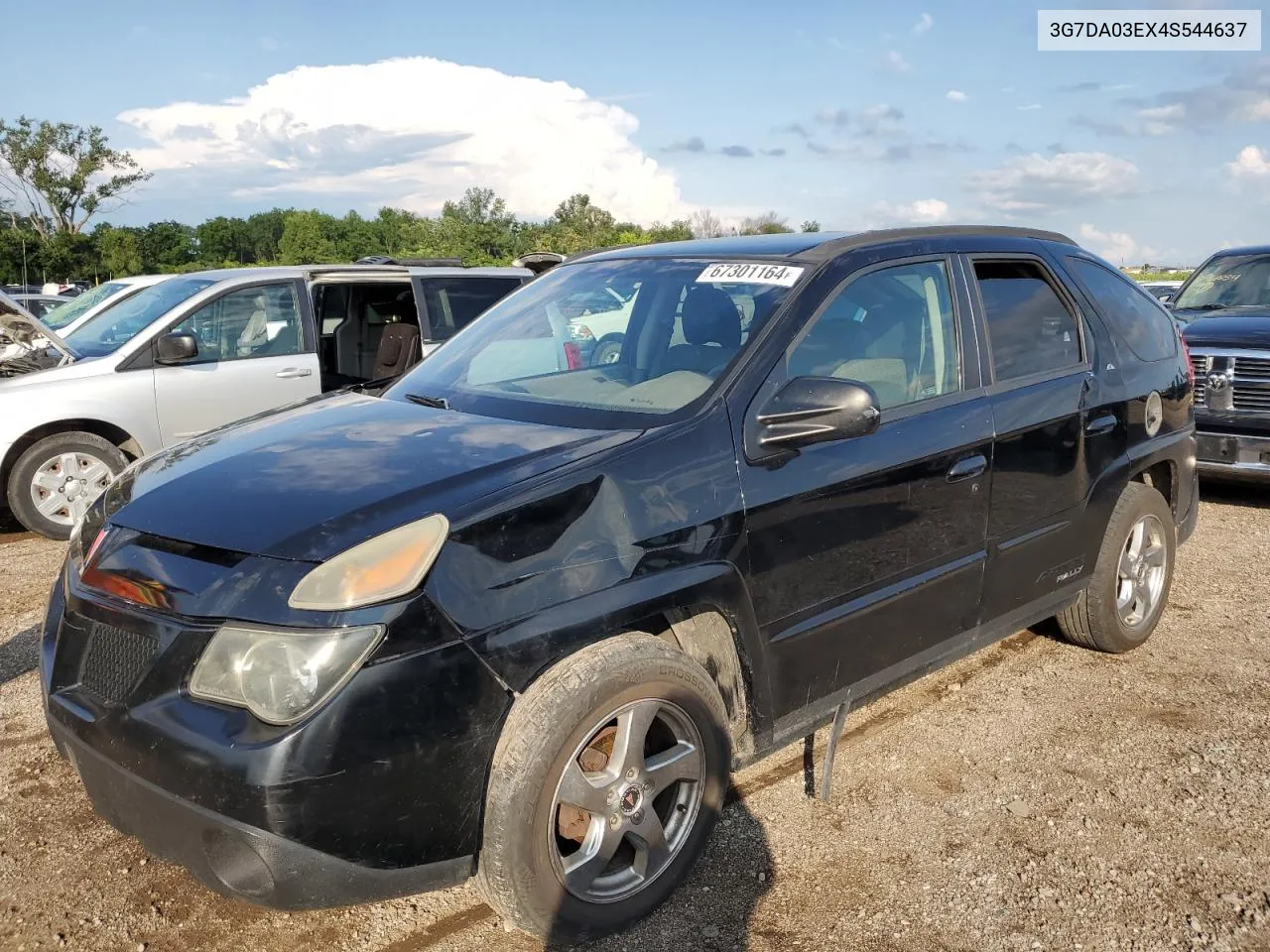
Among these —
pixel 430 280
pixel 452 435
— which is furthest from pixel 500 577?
pixel 430 280

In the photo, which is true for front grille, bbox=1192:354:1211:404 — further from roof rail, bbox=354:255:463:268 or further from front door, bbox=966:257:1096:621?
roof rail, bbox=354:255:463:268

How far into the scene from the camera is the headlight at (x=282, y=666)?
2.19 metres

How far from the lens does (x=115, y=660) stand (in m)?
2.45

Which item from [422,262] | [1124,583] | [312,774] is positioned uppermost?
[422,262]

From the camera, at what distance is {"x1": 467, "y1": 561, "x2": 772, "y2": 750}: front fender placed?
2363 mm

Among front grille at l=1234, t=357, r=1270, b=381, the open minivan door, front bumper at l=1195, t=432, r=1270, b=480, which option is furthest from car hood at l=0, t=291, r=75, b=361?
front grille at l=1234, t=357, r=1270, b=381

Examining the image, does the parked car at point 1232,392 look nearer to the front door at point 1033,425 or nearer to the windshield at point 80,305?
the front door at point 1033,425

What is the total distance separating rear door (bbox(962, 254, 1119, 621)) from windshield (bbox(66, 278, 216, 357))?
575cm

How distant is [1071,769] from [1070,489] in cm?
106

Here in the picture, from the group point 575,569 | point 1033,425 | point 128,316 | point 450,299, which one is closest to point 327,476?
point 575,569

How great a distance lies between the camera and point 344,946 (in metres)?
2.69

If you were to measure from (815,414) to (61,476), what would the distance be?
5771mm

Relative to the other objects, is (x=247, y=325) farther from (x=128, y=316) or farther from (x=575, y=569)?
(x=575, y=569)

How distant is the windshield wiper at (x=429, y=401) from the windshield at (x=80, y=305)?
6079 millimetres
